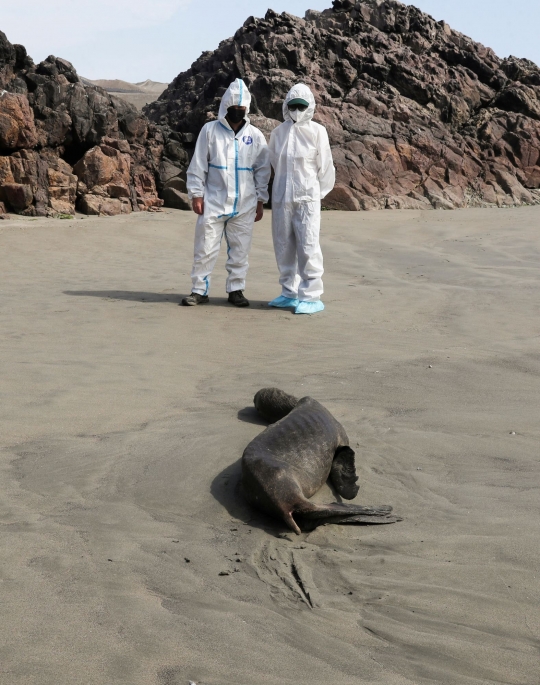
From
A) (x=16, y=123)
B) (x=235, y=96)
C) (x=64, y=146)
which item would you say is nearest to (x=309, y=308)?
(x=235, y=96)

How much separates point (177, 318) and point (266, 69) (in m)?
13.5

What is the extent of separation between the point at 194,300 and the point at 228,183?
1167mm

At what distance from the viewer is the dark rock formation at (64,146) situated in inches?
522

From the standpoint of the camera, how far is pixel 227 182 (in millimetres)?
7336

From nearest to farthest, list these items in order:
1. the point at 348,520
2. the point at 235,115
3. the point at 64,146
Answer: the point at 348,520
the point at 235,115
the point at 64,146

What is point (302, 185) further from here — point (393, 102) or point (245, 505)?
point (393, 102)

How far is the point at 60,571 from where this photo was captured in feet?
8.29

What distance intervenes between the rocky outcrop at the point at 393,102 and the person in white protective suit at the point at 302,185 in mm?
8549

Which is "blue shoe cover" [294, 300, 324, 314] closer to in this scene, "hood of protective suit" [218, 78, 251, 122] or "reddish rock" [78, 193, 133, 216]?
"hood of protective suit" [218, 78, 251, 122]

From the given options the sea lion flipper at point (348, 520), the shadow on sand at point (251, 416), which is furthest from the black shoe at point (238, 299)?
the sea lion flipper at point (348, 520)

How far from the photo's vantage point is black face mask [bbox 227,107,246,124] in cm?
731

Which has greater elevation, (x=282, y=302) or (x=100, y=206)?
(x=100, y=206)

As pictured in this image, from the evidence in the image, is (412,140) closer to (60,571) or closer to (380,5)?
(380,5)

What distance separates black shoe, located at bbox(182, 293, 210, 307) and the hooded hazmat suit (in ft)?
0.16
